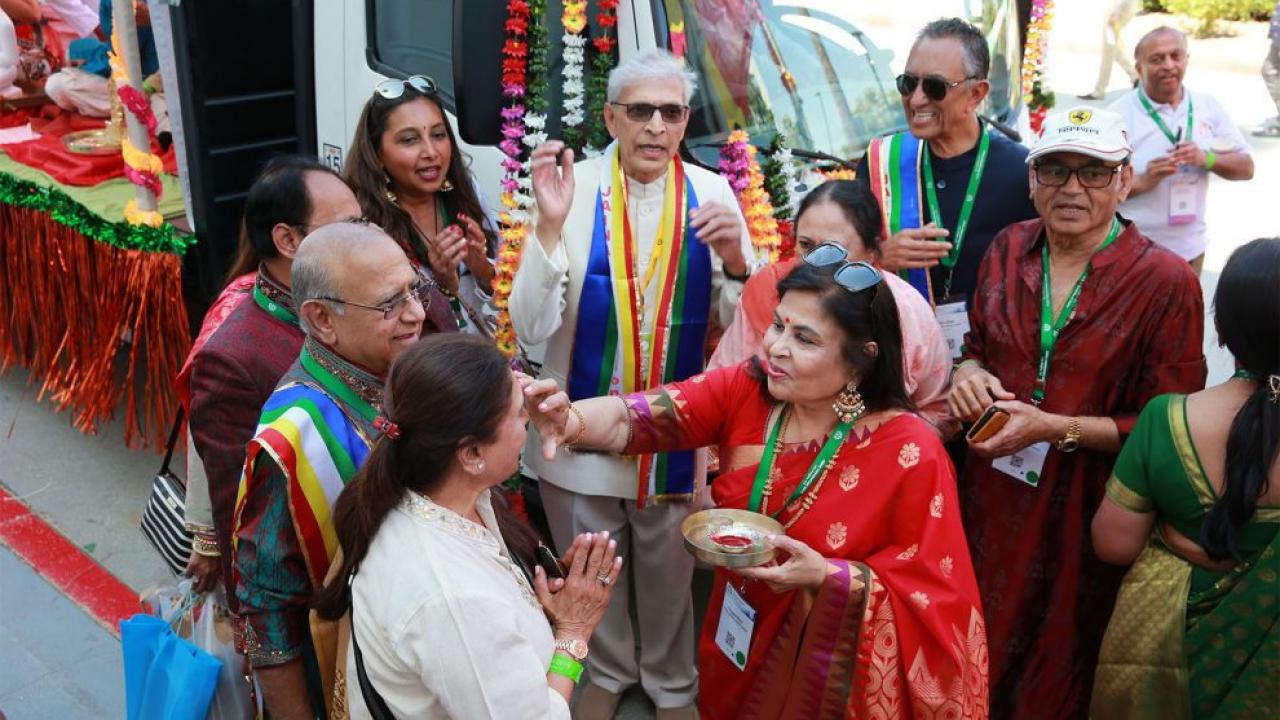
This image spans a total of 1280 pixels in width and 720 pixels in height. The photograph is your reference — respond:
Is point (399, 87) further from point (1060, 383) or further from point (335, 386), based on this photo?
point (1060, 383)

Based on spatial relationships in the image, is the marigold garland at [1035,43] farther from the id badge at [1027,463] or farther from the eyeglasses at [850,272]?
the eyeglasses at [850,272]

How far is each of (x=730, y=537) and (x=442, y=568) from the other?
658 mm

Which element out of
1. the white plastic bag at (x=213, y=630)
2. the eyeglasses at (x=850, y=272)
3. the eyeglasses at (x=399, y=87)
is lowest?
the white plastic bag at (x=213, y=630)

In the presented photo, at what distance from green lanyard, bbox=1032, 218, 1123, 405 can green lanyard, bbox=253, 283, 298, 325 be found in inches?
71.2

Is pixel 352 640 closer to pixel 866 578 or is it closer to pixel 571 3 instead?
pixel 866 578

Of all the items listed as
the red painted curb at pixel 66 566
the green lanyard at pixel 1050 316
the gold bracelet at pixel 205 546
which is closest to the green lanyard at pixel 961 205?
the green lanyard at pixel 1050 316

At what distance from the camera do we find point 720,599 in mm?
2580

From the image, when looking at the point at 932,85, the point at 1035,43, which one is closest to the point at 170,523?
the point at 932,85

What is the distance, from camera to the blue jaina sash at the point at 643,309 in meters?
3.13

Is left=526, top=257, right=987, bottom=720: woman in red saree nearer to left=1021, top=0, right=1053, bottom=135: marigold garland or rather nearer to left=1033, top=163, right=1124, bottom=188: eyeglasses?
left=1033, top=163, right=1124, bottom=188: eyeglasses

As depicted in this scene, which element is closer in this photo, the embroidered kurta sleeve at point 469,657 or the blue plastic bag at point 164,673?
the embroidered kurta sleeve at point 469,657

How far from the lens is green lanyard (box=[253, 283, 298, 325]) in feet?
8.52

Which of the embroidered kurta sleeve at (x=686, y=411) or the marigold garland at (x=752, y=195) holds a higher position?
the marigold garland at (x=752, y=195)

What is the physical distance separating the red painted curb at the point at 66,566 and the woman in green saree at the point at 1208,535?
3255 millimetres
